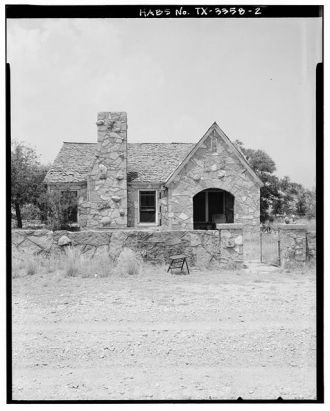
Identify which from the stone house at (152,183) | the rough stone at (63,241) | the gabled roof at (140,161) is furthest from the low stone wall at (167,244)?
the gabled roof at (140,161)

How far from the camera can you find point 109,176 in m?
12.7

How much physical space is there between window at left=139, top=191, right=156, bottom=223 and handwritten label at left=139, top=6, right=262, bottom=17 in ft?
33.3

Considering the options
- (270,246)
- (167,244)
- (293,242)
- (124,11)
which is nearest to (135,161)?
(167,244)

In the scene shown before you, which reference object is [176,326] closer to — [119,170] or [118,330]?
[118,330]

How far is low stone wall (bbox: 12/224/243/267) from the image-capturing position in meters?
8.71

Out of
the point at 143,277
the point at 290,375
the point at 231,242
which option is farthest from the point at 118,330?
the point at 231,242

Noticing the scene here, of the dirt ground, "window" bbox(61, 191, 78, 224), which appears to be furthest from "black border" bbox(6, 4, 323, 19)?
"window" bbox(61, 191, 78, 224)

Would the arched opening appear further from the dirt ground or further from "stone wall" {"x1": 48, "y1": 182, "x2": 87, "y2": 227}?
the dirt ground

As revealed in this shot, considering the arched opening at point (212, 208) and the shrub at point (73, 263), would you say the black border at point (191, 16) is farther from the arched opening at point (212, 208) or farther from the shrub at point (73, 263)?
the arched opening at point (212, 208)

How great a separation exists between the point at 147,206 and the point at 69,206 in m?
2.51

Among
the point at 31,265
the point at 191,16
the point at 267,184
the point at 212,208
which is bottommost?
the point at 31,265

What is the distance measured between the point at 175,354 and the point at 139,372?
0.52 metres

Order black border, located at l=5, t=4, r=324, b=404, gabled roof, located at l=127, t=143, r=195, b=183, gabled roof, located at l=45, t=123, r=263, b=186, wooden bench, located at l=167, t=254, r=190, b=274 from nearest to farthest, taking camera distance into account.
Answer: black border, located at l=5, t=4, r=324, b=404 → wooden bench, located at l=167, t=254, r=190, b=274 → gabled roof, located at l=45, t=123, r=263, b=186 → gabled roof, located at l=127, t=143, r=195, b=183

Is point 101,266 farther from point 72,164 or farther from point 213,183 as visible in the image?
point 72,164
